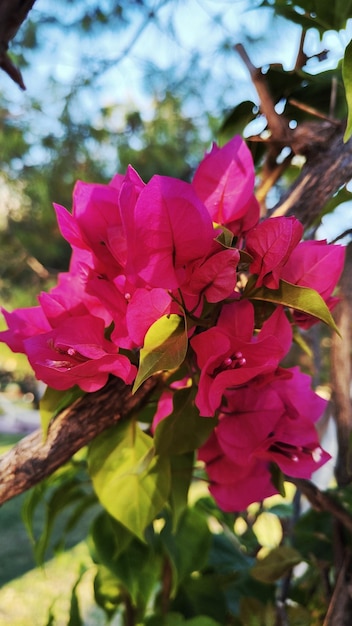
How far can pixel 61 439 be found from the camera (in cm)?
28

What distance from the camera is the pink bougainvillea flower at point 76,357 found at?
234mm

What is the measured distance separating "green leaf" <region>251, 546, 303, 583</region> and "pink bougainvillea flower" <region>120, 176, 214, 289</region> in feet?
0.99

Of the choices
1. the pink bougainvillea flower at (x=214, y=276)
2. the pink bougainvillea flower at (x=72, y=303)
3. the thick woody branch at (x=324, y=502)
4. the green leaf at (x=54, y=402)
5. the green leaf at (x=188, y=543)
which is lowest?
the green leaf at (x=188, y=543)

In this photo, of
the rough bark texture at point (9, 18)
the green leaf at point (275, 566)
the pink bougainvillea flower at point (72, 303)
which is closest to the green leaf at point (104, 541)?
the green leaf at point (275, 566)

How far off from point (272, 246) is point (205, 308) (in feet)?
0.14

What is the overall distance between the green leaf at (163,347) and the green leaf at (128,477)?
86mm

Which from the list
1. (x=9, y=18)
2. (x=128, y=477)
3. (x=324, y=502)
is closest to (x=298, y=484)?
(x=324, y=502)

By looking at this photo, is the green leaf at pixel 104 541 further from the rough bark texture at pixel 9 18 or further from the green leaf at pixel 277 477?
the rough bark texture at pixel 9 18

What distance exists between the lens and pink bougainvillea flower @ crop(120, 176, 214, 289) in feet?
0.68

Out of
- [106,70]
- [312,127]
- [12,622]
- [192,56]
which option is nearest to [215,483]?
[312,127]

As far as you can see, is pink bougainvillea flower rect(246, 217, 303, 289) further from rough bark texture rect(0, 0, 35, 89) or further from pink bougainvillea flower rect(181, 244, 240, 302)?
rough bark texture rect(0, 0, 35, 89)

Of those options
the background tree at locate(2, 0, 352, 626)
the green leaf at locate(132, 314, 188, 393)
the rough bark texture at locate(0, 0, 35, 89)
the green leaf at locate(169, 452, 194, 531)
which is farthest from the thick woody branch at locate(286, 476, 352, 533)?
the rough bark texture at locate(0, 0, 35, 89)

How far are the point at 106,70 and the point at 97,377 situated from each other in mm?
1648

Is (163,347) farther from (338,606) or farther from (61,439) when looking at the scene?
(338,606)
